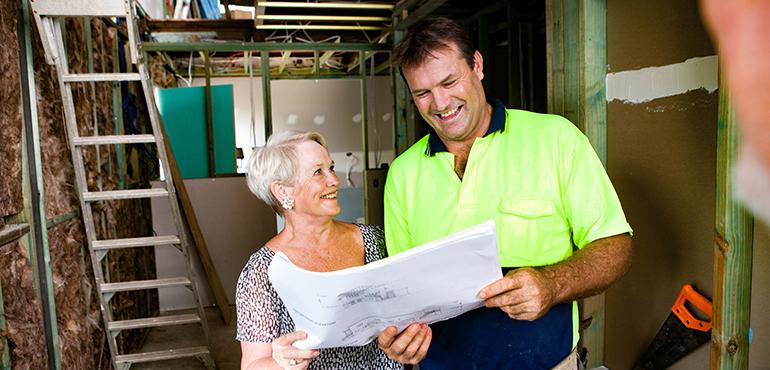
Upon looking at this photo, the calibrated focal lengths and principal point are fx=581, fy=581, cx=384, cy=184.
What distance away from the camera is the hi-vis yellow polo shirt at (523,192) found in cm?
138

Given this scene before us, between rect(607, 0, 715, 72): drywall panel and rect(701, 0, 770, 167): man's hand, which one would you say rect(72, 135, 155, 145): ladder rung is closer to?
rect(607, 0, 715, 72): drywall panel

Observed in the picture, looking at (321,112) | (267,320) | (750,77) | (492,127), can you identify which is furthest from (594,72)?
(321,112)

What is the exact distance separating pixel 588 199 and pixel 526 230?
6.4 inches

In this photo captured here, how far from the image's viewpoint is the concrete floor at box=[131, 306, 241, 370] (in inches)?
155

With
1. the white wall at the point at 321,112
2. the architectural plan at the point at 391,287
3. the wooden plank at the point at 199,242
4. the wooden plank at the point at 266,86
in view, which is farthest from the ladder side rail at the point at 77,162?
the white wall at the point at 321,112

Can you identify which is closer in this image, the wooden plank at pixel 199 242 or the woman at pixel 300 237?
the woman at pixel 300 237

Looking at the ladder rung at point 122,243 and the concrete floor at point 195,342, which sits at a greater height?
the ladder rung at point 122,243

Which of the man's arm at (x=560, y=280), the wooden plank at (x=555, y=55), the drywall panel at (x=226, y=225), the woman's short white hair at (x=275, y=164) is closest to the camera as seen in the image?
the man's arm at (x=560, y=280)

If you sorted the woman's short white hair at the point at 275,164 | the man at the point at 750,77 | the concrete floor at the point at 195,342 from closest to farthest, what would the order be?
the man at the point at 750,77
the woman's short white hair at the point at 275,164
the concrete floor at the point at 195,342

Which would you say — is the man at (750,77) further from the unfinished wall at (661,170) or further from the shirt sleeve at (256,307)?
the unfinished wall at (661,170)

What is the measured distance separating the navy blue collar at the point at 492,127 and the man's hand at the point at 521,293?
1.46 feet

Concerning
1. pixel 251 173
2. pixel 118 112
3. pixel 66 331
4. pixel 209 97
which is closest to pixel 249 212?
pixel 209 97

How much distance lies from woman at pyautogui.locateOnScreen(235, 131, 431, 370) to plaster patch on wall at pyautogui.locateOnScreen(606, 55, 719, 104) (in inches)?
42.0

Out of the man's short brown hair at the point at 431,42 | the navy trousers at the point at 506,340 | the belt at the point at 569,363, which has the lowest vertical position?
the belt at the point at 569,363
